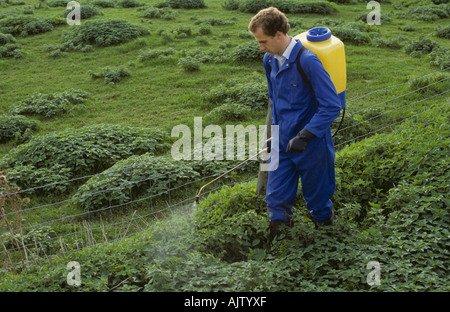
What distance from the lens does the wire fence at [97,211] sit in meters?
5.15

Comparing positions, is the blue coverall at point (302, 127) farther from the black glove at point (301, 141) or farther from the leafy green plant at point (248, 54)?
the leafy green plant at point (248, 54)

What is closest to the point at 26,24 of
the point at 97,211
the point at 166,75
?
the point at 166,75

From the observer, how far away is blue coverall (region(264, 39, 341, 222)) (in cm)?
413

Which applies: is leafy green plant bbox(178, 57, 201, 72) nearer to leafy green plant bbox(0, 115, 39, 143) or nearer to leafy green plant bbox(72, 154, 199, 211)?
leafy green plant bbox(0, 115, 39, 143)

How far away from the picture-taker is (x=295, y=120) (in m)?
4.36

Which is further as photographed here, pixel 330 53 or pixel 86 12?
pixel 86 12

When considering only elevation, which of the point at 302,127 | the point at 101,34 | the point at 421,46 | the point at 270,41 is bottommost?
the point at 421,46

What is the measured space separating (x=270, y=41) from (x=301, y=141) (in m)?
0.91

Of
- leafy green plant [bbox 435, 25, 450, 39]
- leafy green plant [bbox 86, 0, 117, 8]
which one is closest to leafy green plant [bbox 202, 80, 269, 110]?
leafy green plant [bbox 435, 25, 450, 39]

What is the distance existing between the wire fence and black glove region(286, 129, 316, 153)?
192 centimetres

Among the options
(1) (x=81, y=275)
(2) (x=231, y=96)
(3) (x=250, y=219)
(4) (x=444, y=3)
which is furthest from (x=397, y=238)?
(4) (x=444, y=3)

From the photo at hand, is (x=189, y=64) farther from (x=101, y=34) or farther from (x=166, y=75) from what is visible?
(x=101, y=34)

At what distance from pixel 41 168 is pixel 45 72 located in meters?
5.83

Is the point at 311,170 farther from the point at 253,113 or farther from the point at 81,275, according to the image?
the point at 253,113
